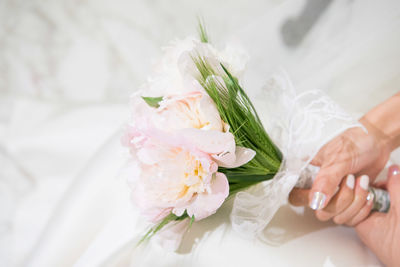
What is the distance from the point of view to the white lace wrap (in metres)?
0.58

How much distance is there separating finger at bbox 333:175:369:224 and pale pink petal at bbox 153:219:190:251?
0.31 m

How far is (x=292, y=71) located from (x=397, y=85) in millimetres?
259

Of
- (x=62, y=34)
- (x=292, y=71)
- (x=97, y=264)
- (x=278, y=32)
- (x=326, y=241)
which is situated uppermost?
(x=62, y=34)

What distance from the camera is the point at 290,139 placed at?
61cm

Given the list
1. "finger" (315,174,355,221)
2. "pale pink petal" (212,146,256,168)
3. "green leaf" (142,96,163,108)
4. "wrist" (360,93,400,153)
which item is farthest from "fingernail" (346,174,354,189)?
"green leaf" (142,96,163,108)

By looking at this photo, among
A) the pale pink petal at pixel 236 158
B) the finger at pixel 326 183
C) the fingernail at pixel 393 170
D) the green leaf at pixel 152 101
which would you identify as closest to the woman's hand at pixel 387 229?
the fingernail at pixel 393 170

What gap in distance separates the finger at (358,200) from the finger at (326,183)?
0.04m

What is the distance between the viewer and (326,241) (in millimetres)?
676

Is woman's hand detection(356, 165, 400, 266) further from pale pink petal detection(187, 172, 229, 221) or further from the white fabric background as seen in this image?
pale pink petal detection(187, 172, 229, 221)

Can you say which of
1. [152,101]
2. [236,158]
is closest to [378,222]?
[236,158]

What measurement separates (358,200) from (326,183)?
0.09 meters

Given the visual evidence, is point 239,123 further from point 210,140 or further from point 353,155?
point 353,155

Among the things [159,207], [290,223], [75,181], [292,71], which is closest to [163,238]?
[159,207]

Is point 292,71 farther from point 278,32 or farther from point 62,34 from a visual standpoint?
point 62,34
